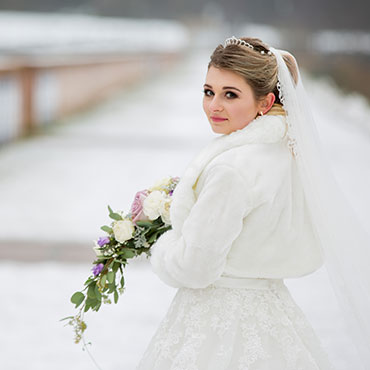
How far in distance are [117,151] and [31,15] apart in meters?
38.5

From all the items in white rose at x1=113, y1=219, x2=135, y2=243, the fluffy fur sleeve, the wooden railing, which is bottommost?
the fluffy fur sleeve

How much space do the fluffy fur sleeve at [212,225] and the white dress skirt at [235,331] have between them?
0.19 m

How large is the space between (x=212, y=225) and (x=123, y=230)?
38 cm

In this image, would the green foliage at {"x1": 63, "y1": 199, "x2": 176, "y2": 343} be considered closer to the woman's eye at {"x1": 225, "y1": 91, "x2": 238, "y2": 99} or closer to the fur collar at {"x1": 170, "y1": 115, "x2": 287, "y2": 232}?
the fur collar at {"x1": 170, "y1": 115, "x2": 287, "y2": 232}

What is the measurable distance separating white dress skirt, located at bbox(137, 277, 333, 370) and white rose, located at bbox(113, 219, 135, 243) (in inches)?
10.3

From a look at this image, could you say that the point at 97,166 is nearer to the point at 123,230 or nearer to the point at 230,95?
the point at 123,230

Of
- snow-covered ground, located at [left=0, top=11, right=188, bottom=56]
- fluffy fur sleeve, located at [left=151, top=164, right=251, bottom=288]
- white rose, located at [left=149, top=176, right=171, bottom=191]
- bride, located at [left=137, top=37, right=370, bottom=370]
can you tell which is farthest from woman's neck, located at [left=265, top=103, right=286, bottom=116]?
snow-covered ground, located at [left=0, top=11, right=188, bottom=56]

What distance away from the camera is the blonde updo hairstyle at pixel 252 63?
83.7 inches

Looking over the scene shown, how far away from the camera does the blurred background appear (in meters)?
3.76

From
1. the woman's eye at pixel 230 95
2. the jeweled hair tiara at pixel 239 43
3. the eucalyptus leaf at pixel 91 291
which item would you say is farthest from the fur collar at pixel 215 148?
the eucalyptus leaf at pixel 91 291

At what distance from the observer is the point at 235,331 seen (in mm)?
2203

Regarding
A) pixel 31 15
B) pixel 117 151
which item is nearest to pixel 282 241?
pixel 117 151

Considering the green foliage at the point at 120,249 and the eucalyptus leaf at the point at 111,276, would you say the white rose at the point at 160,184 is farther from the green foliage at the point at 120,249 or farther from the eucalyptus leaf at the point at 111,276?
the eucalyptus leaf at the point at 111,276

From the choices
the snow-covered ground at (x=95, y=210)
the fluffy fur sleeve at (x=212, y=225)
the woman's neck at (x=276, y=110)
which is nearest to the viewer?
the fluffy fur sleeve at (x=212, y=225)
